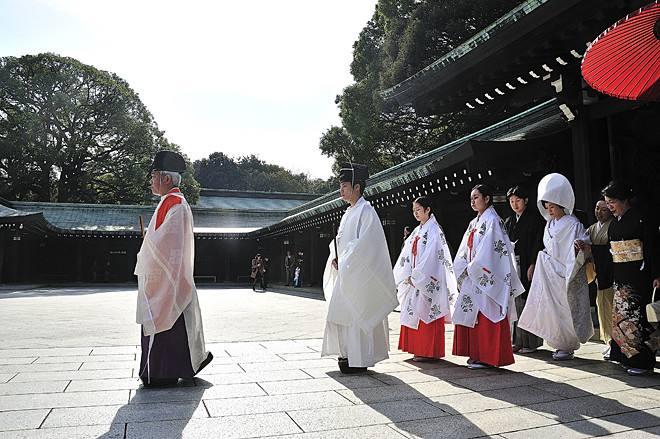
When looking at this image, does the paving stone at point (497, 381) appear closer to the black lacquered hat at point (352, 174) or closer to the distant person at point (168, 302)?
the black lacquered hat at point (352, 174)

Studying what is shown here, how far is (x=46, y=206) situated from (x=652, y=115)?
29.0 metres

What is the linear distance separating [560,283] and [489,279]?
3.28 ft

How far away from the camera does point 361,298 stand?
13.9 ft

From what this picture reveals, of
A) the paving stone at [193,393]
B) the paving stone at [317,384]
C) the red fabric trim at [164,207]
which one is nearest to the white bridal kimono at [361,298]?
the paving stone at [317,384]

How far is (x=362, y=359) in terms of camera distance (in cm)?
410

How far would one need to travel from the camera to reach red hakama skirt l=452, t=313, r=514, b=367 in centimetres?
420

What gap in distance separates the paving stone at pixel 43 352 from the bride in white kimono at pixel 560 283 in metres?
4.68

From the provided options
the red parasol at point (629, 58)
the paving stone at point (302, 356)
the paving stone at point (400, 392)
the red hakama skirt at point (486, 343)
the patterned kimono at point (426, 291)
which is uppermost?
the red parasol at point (629, 58)

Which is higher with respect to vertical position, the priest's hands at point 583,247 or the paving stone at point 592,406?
the priest's hands at point 583,247

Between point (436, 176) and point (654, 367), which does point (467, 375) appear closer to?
point (654, 367)

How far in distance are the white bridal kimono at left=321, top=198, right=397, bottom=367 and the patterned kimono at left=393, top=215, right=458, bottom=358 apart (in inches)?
22.9

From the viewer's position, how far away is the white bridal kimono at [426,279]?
4781mm

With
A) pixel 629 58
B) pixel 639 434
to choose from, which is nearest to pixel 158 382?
pixel 639 434

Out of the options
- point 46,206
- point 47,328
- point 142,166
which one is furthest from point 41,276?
point 47,328
